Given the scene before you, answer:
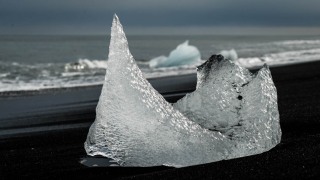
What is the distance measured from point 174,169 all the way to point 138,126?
0.35 meters

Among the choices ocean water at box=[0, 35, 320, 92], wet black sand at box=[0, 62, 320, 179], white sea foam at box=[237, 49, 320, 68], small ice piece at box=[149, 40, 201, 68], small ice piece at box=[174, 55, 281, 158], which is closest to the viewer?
wet black sand at box=[0, 62, 320, 179]

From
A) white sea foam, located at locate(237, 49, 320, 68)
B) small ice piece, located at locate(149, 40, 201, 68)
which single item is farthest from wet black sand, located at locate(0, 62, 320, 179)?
small ice piece, located at locate(149, 40, 201, 68)

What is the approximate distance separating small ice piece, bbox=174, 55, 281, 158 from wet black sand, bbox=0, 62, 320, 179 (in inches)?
4.7

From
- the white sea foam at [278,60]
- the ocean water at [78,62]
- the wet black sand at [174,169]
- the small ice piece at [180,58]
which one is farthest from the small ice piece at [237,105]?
the small ice piece at [180,58]

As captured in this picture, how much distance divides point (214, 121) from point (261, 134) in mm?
342

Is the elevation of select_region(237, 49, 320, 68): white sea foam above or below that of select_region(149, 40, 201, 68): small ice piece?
below

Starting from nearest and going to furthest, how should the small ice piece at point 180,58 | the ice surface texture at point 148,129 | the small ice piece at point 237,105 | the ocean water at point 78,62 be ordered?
the ice surface texture at point 148,129, the small ice piece at point 237,105, the ocean water at point 78,62, the small ice piece at point 180,58

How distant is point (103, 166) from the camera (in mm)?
2881

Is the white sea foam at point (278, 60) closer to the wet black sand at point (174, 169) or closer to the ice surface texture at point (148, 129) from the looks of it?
the wet black sand at point (174, 169)

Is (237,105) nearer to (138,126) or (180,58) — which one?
(138,126)

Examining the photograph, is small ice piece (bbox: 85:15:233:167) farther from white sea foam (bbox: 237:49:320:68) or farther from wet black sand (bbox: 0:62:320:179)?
white sea foam (bbox: 237:49:320:68)

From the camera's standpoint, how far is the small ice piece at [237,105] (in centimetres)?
285

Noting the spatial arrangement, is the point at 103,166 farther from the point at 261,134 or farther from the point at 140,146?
the point at 261,134

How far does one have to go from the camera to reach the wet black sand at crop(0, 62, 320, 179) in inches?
94.5
